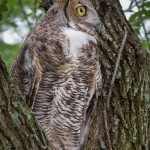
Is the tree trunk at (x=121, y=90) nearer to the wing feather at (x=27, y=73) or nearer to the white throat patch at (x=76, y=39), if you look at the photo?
the white throat patch at (x=76, y=39)

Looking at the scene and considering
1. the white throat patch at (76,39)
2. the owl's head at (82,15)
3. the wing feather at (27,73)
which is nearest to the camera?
the wing feather at (27,73)

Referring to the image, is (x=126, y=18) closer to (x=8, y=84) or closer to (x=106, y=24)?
(x=106, y=24)

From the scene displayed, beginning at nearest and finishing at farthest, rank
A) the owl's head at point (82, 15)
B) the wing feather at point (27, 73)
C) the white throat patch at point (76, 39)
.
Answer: the wing feather at point (27, 73) < the white throat patch at point (76, 39) < the owl's head at point (82, 15)

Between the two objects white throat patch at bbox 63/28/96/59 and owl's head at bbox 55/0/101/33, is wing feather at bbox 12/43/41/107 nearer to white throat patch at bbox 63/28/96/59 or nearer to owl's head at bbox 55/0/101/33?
white throat patch at bbox 63/28/96/59

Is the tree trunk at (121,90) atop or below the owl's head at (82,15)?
below

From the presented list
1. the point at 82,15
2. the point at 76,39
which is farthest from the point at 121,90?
the point at 82,15

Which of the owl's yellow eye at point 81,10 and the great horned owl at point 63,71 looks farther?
the owl's yellow eye at point 81,10

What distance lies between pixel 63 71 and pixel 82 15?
0.41m

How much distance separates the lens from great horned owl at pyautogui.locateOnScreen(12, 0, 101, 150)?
7.41 feet

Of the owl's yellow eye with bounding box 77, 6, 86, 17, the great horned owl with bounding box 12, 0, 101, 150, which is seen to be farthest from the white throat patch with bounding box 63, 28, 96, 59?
the owl's yellow eye with bounding box 77, 6, 86, 17

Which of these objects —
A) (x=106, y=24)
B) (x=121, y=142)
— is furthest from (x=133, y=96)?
(x=106, y=24)

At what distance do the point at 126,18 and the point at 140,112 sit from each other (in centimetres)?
52

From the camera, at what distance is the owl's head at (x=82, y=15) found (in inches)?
97.3

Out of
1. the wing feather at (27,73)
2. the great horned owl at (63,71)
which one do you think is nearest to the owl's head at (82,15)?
the great horned owl at (63,71)
